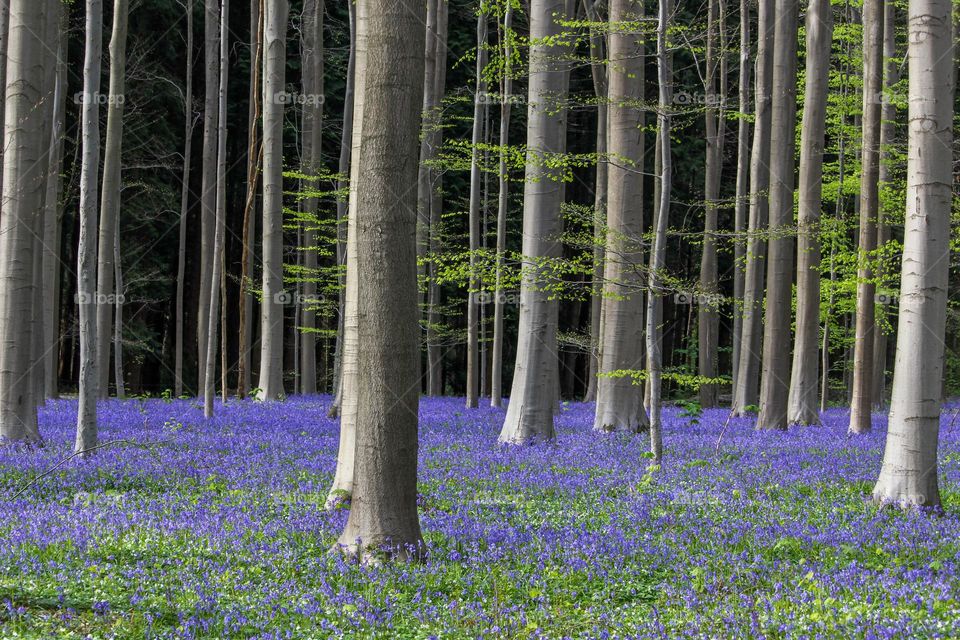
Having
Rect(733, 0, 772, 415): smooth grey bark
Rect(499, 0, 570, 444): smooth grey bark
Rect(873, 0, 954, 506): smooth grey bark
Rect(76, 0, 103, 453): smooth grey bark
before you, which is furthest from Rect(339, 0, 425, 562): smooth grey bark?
Rect(733, 0, 772, 415): smooth grey bark

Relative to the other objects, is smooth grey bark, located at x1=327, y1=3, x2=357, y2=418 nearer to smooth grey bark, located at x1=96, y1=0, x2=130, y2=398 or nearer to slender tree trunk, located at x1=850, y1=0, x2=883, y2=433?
smooth grey bark, located at x1=96, y1=0, x2=130, y2=398

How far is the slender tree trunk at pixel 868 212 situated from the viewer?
17609mm

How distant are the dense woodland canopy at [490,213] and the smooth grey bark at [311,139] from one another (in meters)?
0.20

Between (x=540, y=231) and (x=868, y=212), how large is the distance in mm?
7541

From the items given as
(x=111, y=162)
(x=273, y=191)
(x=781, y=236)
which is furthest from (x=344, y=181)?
(x=781, y=236)

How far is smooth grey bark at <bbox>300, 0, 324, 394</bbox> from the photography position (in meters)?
24.6

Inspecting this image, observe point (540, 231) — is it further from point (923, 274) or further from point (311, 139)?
point (311, 139)

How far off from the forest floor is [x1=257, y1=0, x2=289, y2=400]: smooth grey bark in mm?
10527

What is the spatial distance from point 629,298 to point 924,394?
7.68 metres

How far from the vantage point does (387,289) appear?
6.74 m

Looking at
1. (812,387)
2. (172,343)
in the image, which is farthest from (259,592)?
(172,343)

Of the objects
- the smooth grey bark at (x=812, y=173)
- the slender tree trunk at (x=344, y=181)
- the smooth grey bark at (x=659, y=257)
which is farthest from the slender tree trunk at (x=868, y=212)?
the slender tree trunk at (x=344, y=181)

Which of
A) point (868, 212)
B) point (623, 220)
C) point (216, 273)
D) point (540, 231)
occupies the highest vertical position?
point (868, 212)

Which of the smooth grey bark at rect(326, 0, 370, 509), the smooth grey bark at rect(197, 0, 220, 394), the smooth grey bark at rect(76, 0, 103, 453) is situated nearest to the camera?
the smooth grey bark at rect(326, 0, 370, 509)
